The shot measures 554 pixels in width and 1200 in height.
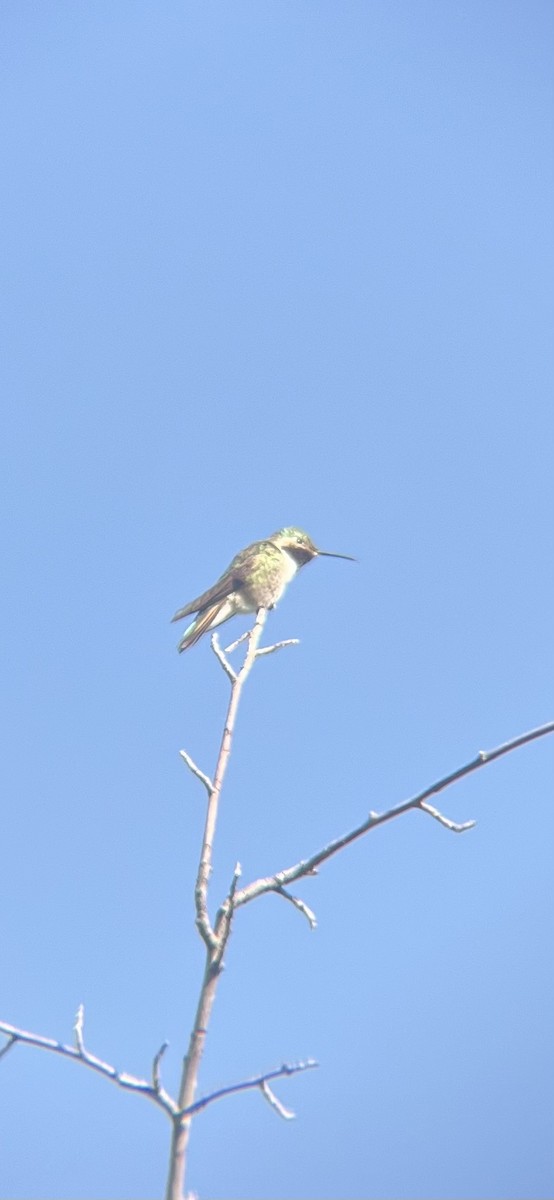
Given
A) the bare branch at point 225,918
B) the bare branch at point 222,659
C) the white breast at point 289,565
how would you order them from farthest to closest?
the white breast at point 289,565
the bare branch at point 222,659
the bare branch at point 225,918

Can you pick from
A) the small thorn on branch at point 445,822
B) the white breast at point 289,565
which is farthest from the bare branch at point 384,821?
the white breast at point 289,565

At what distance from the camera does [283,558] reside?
372 inches

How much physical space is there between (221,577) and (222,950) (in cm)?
628

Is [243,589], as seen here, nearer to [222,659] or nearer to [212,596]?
[212,596]

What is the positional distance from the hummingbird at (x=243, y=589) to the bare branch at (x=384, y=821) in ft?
17.1

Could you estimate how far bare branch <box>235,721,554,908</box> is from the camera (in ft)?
9.18

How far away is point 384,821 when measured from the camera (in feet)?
9.57

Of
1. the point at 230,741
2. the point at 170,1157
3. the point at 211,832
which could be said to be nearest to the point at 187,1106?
the point at 170,1157

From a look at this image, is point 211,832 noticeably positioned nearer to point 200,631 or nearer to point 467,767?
point 467,767

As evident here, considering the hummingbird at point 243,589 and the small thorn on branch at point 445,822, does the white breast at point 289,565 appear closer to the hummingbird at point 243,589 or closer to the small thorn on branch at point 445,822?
the hummingbird at point 243,589

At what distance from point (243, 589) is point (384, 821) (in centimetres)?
604

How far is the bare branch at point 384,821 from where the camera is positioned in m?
2.80

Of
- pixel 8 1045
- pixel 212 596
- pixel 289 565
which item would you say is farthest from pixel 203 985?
pixel 289 565

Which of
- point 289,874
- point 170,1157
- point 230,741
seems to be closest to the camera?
point 170,1157
